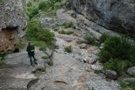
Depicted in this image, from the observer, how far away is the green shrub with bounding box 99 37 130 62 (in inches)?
1086

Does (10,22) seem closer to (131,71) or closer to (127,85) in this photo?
(131,71)

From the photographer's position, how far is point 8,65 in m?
24.4

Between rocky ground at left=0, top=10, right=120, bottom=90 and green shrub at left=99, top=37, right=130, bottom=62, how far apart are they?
915 millimetres

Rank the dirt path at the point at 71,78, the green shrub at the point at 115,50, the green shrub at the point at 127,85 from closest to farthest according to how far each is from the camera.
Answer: the dirt path at the point at 71,78 → the green shrub at the point at 127,85 → the green shrub at the point at 115,50

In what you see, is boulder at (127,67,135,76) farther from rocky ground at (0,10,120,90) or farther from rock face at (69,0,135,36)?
rock face at (69,0,135,36)

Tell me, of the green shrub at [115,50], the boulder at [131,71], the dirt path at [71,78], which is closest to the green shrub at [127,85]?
the dirt path at [71,78]

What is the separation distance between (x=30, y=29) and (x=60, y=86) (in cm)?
1431

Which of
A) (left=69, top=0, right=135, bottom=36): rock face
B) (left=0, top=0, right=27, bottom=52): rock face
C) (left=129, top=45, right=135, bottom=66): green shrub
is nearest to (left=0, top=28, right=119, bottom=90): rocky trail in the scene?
(left=0, top=0, right=27, bottom=52): rock face

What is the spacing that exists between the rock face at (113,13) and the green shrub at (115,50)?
269cm

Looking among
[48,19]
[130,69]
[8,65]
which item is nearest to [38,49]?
[8,65]

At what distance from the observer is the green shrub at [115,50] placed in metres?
27.6

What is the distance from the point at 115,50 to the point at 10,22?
8.69 meters

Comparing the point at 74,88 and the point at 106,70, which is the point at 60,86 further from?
the point at 106,70

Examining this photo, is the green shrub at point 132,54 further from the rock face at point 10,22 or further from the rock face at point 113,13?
the rock face at point 10,22
